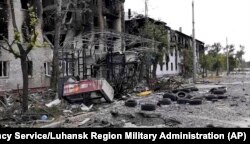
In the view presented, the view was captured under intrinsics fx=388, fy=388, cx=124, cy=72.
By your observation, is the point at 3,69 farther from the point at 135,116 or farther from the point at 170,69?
the point at 170,69

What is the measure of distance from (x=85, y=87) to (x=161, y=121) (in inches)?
274

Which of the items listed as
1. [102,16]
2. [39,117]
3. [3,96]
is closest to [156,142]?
[39,117]

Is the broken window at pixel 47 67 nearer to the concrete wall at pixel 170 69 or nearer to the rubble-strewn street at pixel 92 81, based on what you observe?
the rubble-strewn street at pixel 92 81

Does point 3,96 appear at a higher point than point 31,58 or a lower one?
lower

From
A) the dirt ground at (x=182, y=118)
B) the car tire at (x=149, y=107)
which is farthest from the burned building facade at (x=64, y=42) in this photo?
the dirt ground at (x=182, y=118)

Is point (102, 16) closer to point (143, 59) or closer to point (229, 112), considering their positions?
point (143, 59)

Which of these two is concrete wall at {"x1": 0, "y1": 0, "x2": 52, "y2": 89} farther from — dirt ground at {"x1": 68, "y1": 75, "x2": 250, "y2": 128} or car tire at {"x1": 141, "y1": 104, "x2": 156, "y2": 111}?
car tire at {"x1": 141, "y1": 104, "x2": 156, "y2": 111}

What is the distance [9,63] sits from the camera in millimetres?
30469

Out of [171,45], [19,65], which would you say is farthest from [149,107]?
[171,45]

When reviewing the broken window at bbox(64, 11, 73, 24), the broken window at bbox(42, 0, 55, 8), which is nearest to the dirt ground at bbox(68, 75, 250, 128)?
the broken window at bbox(42, 0, 55, 8)

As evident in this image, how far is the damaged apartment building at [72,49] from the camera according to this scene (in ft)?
91.9

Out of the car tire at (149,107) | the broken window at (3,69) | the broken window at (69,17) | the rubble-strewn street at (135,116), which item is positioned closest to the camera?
the rubble-strewn street at (135,116)

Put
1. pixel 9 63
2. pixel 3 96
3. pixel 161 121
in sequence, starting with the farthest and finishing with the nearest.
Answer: pixel 9 63 < pixel 3 96 < pixel 161 121

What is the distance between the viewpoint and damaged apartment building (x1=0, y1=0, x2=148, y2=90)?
91.9 ft
